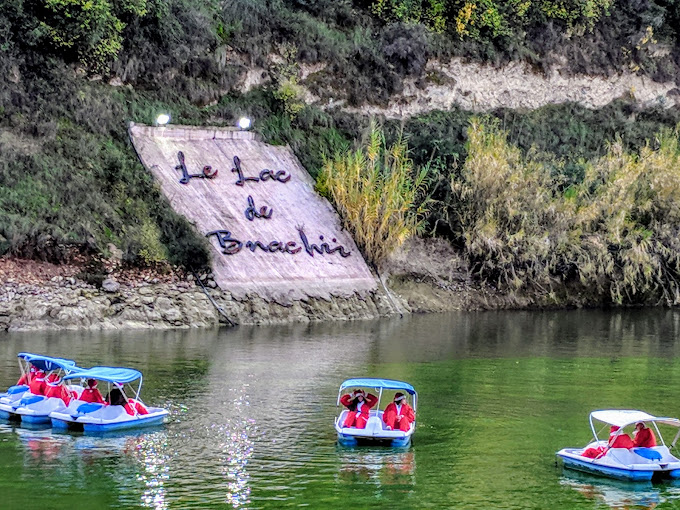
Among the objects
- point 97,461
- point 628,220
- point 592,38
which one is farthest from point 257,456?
point 592,38

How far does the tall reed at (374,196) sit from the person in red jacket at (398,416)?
2928 cm

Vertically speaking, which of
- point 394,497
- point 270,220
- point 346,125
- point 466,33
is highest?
point 466,33

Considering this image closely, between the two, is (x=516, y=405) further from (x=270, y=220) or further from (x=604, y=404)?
(x=270, y=220)

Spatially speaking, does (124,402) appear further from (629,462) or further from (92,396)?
(629,462)

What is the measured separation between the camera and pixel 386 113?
7188 centimetres

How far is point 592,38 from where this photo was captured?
81.9 meters

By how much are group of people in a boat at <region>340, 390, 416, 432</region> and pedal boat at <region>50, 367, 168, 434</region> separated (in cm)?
528

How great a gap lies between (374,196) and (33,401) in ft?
100

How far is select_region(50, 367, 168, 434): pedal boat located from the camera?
32.4 m

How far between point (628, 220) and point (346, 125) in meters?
17.1

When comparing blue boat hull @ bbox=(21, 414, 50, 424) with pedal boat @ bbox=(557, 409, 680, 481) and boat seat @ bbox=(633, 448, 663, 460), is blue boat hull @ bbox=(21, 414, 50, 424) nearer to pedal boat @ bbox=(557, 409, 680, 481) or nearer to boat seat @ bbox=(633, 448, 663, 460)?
pedal boat @ bbox=(557, 409, 680, 481)

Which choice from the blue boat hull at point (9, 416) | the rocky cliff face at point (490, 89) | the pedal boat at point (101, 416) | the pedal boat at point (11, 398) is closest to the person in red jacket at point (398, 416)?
the pedal boat at point (101, 416)

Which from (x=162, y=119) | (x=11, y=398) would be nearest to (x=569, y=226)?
(x=162, y=119)

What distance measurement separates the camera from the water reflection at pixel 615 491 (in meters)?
26.5
